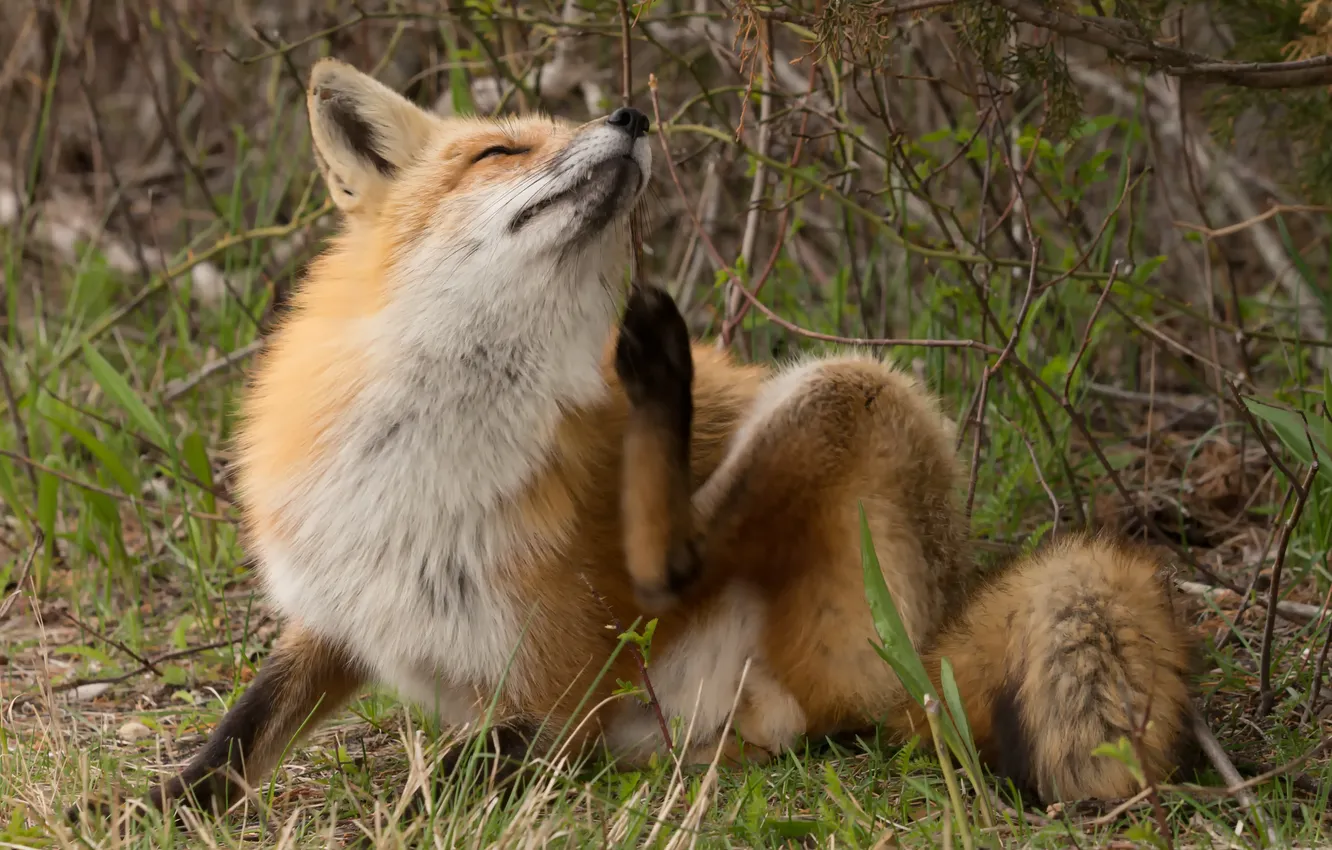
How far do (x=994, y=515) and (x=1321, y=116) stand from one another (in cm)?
165

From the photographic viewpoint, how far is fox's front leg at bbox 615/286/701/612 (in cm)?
313

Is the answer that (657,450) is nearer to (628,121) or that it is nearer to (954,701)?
(628,121)

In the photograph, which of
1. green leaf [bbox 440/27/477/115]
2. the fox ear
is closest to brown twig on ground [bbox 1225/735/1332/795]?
the fox ear

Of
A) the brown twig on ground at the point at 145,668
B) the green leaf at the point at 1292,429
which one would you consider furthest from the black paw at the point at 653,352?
the brown twig on ground at the point at 145,668

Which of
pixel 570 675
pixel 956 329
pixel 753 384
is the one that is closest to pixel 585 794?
pixel 570 675

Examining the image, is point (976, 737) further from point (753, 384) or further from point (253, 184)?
point (253, 184)

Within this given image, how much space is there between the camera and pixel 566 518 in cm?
310

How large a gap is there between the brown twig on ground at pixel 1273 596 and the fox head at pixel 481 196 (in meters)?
1.74

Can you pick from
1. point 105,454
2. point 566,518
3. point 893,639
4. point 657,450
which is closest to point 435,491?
point 566,518

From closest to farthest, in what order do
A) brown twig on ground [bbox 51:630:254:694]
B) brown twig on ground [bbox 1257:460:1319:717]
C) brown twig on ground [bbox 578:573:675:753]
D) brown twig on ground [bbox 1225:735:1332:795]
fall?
brown twig on ground [bbox 1225:735:1332:795] < brown twig on ground [bbox 578:573:675:753] < brown twig on ground [bbox 1257:460:1319:717] < brown twig on ground [bbox 51:630:254:694]

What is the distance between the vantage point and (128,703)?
157 inches

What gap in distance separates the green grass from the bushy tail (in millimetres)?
119

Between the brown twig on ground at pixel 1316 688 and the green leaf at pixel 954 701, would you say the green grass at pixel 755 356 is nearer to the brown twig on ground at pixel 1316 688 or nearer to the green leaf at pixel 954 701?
the brown twig on ground at pixel 1316 688

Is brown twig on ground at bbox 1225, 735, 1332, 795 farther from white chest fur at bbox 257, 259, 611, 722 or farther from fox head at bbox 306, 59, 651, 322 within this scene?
fox head at bbox 306, 59, 651, 322
